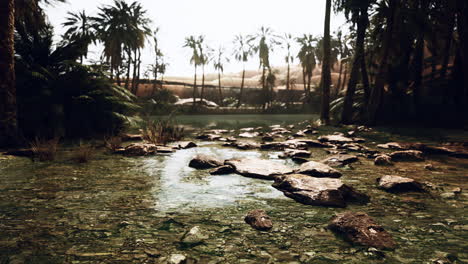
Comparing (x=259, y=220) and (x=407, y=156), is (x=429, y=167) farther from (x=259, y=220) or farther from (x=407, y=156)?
(x=259, y=220)

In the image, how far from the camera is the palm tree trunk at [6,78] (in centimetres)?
572

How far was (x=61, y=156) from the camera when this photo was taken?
5496mm

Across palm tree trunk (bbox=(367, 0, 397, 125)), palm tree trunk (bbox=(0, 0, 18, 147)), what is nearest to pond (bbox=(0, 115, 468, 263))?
palm tree trunk (bbox=(0, 0, 18, 147))

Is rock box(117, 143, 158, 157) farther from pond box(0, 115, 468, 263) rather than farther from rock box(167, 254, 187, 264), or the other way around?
rock box(167, 254, 187, 264)

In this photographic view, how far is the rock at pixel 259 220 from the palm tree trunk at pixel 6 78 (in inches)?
230

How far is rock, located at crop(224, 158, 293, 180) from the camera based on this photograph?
13.5ft

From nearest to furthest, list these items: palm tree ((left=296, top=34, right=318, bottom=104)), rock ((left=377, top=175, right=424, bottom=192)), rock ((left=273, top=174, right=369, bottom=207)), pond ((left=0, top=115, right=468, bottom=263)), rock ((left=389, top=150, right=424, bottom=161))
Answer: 1. pond ((left=0, top=115, right=468, bottom=263))
2. rock ((left=273, top=174, right=369, bottom=207))
3. rock ((left=377, top=175, right=424, bottom=192))
4. rock ((left=389, top=150, right=424, bottom=161))
5. palm tree ((left=296, top=34, right=318, bottom=104))

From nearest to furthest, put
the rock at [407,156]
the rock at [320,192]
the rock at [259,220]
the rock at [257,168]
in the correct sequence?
the rock at [259,220], the rock at [320,192], the rock at [257,168], the rock at [407,156]

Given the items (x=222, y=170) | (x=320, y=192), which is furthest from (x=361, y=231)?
(x=222, y=170)

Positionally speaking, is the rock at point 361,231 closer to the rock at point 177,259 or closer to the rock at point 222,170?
the rock at point 177,259

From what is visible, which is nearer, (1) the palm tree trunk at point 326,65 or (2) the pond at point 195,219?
(2) the pond at point 195,219

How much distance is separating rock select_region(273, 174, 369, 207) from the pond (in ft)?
0.30

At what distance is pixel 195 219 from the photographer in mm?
2539

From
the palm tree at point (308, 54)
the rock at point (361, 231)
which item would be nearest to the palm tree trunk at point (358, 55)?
the rock at point (361, 231)
